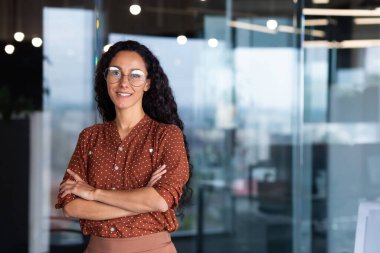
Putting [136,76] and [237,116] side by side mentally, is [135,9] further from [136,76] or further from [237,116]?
[136,76]

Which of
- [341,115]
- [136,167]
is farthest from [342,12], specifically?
[136,167]

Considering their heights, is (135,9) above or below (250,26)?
above

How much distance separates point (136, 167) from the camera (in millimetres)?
2877

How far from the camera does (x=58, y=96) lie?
6.17m

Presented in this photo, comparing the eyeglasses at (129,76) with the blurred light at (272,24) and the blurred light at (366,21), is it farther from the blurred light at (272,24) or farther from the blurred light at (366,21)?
the blurred light at (272,24)

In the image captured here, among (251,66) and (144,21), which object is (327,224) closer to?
(251,66)

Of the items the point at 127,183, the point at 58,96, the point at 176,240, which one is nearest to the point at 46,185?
the point at 58,96

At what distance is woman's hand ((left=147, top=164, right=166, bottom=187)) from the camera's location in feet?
9.29

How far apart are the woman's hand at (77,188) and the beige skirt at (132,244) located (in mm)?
149

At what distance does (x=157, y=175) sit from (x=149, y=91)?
0.35m

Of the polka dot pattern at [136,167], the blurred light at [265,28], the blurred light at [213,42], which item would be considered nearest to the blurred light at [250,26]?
the blurred light at [265,28]

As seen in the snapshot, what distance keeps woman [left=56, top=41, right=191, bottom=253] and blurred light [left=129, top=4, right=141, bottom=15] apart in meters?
3.38

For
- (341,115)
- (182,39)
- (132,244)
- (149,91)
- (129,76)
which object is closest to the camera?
(132,244)

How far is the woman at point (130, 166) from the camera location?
281 cm
